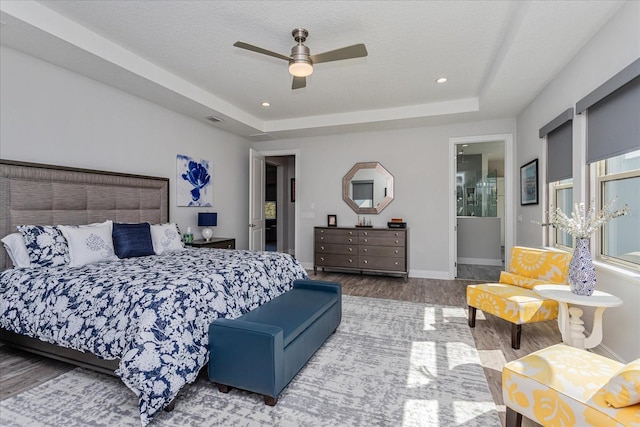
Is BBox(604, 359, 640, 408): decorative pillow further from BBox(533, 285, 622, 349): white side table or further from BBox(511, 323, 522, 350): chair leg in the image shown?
BBox(511, 323, 522, 350): chair leg

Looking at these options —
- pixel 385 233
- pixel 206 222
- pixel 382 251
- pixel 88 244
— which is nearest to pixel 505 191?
pixel 385 233

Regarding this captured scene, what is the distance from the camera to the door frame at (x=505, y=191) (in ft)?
16.3

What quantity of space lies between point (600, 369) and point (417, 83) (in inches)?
136

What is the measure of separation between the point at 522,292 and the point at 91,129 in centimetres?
468

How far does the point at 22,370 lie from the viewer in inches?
92.3

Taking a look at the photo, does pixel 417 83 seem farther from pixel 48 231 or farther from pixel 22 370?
pixel 22 370

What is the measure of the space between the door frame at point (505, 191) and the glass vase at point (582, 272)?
2.70 m

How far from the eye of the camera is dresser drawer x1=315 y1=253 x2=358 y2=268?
543 centimetres

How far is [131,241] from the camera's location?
326 cm

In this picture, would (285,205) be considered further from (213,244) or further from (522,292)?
(522,292)

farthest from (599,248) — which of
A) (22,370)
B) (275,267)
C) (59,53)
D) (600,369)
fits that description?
(59,53)

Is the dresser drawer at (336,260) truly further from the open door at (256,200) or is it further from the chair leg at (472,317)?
the chair leg at (472,317)

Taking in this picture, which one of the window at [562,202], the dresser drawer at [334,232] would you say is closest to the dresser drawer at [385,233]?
the dresser drawer at [334,232]

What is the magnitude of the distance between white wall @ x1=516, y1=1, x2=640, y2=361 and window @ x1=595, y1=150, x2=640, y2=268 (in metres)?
0.15
